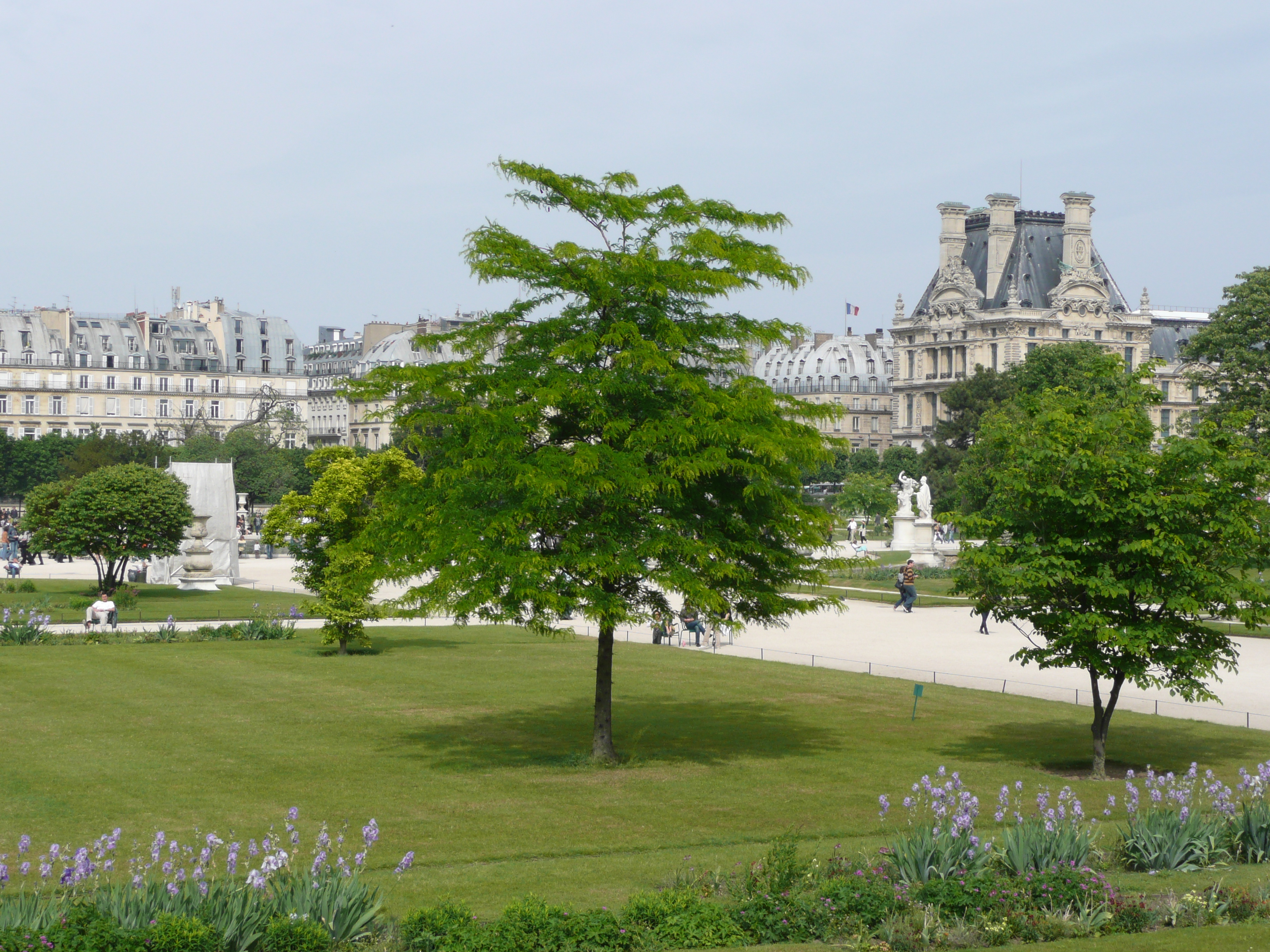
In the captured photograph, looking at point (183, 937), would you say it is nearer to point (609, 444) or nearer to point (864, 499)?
point (609, 444)

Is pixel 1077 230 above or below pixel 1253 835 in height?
above

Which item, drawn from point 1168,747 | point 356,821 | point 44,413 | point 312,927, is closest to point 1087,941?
point 312,927

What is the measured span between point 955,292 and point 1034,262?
8.79 metres

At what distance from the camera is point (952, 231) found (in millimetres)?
160000

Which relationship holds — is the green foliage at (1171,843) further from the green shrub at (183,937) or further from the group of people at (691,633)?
the group of people at (691,633)

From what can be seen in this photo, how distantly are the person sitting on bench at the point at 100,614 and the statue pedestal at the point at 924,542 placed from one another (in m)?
42.0

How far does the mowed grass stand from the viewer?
16094 mm

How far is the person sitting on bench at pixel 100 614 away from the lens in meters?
36.7

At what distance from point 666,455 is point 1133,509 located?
6.23 metres

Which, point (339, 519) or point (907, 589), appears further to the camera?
point (907, 589)

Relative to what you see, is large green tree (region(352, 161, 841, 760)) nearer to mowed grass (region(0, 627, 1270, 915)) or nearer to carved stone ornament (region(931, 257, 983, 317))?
mowed grass (region(0, 627, 1270, 915))

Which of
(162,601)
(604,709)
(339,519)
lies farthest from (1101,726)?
(162,601)

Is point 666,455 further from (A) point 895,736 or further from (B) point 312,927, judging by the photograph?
(B) point 312,927

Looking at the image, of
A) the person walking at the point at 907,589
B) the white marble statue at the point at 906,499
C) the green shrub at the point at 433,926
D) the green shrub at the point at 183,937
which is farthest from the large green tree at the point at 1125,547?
the white marble statue at the point at 906,499
